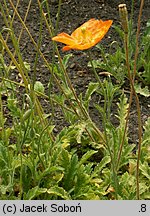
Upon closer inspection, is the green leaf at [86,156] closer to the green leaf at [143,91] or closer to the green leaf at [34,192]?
the green leaf at [34,192]

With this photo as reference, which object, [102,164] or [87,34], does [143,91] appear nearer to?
[102,164]

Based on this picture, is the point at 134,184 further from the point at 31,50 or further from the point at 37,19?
the point at 37,19

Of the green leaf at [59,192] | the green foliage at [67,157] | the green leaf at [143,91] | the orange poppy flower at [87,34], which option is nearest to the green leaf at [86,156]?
the green foliage at [67,157]

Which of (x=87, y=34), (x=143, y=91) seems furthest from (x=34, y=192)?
(x=143, y=91)

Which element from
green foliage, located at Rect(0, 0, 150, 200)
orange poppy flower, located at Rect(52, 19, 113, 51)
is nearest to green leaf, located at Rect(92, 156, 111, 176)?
green foliage, located at Rect(0, 0, 150, 200)

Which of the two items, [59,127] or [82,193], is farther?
[59,127]

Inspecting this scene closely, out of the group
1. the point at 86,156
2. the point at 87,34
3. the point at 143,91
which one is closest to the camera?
the point at 87,34

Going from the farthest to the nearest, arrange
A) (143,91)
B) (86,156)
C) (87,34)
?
(143,91)
(86,156)
(87,34)

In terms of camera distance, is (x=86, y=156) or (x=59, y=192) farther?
(x=86, y=156)

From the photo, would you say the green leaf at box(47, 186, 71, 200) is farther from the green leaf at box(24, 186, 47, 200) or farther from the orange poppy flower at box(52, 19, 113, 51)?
the orange poppy flower at box(52, 19, 113, 51)

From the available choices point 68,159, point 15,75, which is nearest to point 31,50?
point 15,75

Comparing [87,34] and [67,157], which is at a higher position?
[87,34]
